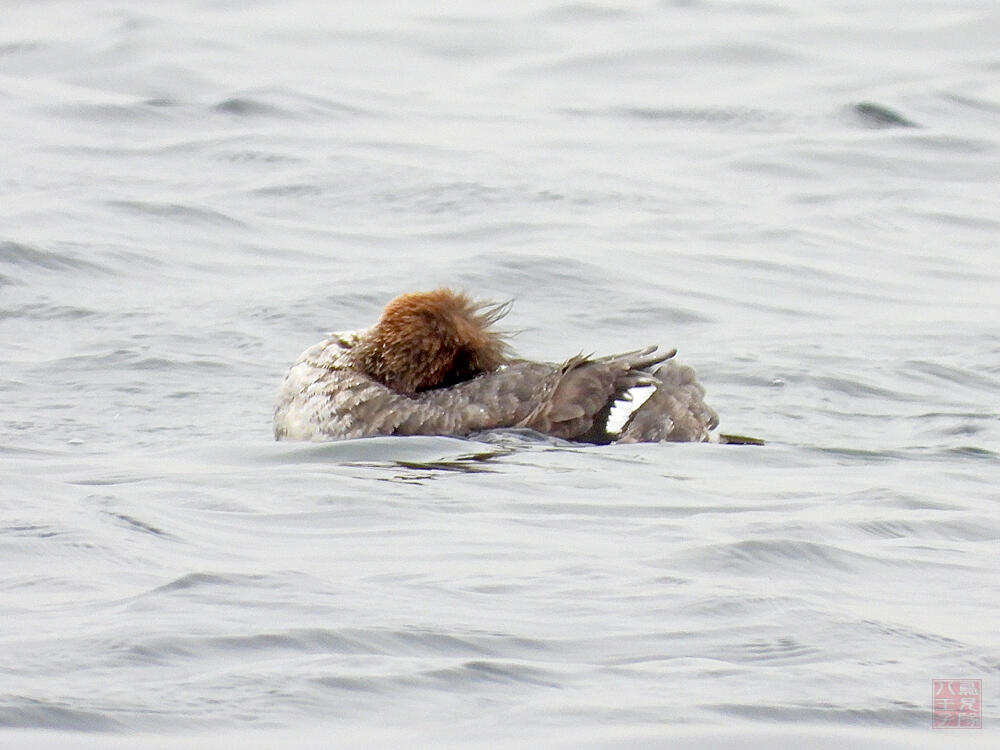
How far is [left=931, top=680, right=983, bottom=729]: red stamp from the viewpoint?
468 cm

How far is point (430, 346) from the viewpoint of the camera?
8.75 metres

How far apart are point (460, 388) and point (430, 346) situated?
0.31 meters

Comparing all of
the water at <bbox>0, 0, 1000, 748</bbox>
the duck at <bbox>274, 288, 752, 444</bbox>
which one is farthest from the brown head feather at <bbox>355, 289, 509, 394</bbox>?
the water at <bbox>0, 0, 1000, 748</bbox>

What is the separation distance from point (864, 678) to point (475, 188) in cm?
987

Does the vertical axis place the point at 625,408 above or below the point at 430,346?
below

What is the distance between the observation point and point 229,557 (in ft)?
20.1

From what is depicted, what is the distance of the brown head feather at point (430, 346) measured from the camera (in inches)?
344

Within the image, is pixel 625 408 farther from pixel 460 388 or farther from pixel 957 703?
pixel 957 703

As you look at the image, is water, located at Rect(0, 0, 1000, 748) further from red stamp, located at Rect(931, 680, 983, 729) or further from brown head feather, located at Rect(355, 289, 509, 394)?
brown head feather, located at Rect(355, 289, 509, 394)

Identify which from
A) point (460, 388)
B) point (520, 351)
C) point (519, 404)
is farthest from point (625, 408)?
point (520, 351)

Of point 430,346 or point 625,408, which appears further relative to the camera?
point 430,346

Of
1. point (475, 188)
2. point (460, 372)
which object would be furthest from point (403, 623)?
point (475, 188)

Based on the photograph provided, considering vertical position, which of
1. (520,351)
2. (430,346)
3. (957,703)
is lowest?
(957,703)

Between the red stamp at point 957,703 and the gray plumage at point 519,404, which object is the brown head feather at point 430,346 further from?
the red stamp at point 957,703
